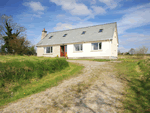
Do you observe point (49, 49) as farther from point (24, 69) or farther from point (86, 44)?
point (24, 69)

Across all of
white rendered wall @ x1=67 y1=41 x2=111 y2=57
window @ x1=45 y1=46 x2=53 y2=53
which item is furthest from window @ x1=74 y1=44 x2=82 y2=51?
window @ x1=45 y1=46 x2=53 y2=53

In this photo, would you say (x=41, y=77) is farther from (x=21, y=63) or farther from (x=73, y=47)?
(x=73, y=47)

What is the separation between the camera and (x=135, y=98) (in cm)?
325

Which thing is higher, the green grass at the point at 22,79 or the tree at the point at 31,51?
the tree at the point at 31,51

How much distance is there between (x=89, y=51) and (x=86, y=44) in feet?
4.32

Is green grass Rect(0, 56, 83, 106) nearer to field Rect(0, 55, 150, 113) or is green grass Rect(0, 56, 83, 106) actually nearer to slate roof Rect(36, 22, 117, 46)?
field Rect(0, 55, 150, 113)

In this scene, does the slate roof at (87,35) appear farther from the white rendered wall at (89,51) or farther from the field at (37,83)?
the field at (37,83)

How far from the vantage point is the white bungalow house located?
1598 centimetres

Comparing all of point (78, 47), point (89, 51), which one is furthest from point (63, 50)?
point (89, 51)

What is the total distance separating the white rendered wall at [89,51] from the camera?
15.6 meters

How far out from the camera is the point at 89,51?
673 inches

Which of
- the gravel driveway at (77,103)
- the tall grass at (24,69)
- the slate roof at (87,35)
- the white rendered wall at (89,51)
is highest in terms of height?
the slate roof at (87,35)

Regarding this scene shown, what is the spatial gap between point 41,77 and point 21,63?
1350 millimetres

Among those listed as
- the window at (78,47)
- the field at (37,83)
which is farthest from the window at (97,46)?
the field at (37,83)
